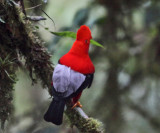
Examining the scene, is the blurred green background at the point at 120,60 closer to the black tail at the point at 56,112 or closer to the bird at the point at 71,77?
the bird at the point at 71,77

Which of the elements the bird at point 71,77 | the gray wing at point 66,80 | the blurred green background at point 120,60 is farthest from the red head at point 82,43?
the blurred green background at point 120,60

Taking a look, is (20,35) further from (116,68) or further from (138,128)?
(138,128)

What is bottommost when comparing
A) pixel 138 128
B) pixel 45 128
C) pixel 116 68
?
pixel 138 128

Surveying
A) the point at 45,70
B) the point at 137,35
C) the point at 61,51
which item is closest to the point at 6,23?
the point at 45,70

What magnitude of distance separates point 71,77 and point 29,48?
44 centimetres

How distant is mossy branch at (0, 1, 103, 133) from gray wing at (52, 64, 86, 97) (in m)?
0.18

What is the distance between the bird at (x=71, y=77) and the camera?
2.35 m

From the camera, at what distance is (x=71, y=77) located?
2.41 metres

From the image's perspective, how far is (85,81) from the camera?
252 cm

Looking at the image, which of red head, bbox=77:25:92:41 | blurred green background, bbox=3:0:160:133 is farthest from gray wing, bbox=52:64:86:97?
blurred green background, bbox=3:0:160:133

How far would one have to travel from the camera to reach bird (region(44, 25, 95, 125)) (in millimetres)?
2346

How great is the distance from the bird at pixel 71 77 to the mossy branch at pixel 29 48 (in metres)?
0.14

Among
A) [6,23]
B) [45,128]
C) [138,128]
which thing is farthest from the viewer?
[138,128]

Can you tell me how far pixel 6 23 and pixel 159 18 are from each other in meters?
2.52
